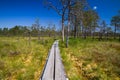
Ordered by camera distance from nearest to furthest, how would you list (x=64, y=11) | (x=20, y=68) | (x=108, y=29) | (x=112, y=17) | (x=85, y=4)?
1. (x=20, y=68)
2. (x=85, y=4)
3. (x=64, y=11)
4. (x=112, y=17)
5. (x=108, y=29)

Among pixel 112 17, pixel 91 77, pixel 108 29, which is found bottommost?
pixel 91 77

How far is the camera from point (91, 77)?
7.74 metres

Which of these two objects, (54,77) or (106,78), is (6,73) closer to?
(54,77)

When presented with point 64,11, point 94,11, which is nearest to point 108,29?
point 94,11

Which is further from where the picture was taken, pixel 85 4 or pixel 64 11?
pixel 64 11

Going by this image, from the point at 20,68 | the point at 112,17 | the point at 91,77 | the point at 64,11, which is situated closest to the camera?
the point at 91,77

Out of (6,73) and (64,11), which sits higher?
(64,11)

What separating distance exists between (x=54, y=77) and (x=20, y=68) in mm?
3329

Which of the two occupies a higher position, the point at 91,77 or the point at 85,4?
the point at 85,4

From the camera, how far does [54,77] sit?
7.29m

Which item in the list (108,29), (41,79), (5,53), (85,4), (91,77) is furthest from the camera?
(108,29)

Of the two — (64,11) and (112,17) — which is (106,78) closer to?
(64,11)

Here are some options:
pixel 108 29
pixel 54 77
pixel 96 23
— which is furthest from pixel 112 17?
pixel 54 77

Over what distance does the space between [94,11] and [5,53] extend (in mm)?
37327
